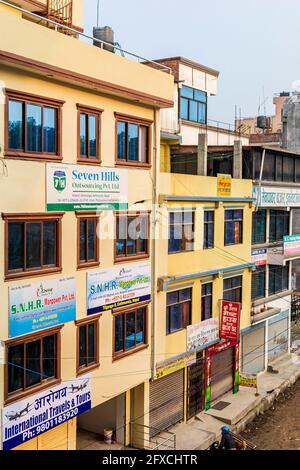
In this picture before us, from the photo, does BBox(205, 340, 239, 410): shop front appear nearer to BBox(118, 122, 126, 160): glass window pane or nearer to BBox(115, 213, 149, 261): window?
BBox(115, 213, 149, 261): window

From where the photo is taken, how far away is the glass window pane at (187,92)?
2760 cm

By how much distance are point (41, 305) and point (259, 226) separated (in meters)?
15.1

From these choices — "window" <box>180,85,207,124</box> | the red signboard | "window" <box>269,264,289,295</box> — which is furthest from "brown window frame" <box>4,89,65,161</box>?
"window" <box>269,264,289,295</box>

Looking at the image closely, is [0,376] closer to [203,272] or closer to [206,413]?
[203,272]

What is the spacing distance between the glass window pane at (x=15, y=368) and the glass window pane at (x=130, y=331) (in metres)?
4.67

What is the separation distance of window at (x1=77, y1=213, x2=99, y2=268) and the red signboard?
797 centimetres

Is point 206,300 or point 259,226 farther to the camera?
point 259,226

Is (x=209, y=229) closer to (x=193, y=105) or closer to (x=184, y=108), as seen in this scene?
(x=184, y=108)

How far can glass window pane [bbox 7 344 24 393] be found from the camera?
1386cm

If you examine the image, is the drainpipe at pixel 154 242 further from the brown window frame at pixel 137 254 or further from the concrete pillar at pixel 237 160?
the concrete pillar at pixel 237 160

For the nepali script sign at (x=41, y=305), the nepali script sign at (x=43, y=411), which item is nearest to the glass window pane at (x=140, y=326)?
the nepali script sign at (x=43, y=411)

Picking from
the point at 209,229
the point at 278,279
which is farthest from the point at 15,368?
the point at 278,279

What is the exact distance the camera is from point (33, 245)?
47.0 ft

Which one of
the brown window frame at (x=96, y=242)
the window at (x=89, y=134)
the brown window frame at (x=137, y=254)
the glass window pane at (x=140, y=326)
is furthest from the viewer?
the glass window pane at (x=140, y=326)
